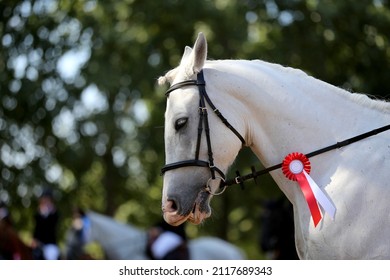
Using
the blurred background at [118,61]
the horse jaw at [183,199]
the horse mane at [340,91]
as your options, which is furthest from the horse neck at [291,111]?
the blurred background at [118,61]

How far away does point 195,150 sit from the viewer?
5.14m

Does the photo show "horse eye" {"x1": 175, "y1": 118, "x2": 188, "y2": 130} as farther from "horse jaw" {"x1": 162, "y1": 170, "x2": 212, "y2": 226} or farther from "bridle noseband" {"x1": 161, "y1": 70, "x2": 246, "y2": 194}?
"horse jaw" {"x1": 162, "y1": 170, "x2": 212, "y2": 226}

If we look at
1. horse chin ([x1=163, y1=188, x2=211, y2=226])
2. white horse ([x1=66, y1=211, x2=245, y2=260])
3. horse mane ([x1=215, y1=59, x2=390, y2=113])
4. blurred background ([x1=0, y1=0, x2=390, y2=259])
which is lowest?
horse chin ([x1=163, y1=188, x2=211, y2=226])

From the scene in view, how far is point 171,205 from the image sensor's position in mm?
5109

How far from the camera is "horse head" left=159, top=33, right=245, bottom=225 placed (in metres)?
5.12

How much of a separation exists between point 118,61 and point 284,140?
43.6 feet

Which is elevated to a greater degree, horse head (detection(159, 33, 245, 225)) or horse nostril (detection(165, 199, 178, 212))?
horse head (detection(159, 33, 245, 225))

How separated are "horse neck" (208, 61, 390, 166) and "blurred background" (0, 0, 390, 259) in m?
9.64

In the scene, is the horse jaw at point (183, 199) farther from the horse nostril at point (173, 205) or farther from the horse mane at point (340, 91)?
the horse mane at point (340, 91)

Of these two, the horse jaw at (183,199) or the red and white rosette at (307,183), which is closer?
the red and white rosette at (307,183)

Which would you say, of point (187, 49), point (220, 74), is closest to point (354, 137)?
point (220, 74)

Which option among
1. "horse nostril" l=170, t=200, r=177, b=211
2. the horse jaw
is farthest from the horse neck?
"horse nostril" l=170, t=200, r=177, b=211

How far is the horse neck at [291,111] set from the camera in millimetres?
5227

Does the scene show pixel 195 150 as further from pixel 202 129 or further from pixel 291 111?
pixel 291 111
